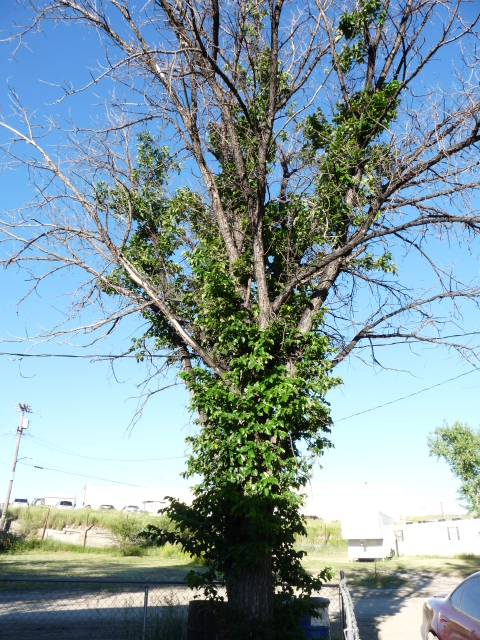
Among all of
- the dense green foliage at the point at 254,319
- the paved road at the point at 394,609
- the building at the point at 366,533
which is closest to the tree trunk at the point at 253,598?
the dense green foliage at the point at 254,319

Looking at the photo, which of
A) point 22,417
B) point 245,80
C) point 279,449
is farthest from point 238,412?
point 22,417

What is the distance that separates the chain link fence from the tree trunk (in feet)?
3.38

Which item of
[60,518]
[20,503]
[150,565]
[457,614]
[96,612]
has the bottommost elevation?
[96,612]

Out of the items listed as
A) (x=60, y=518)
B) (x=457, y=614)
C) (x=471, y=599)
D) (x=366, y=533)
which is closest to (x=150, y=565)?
(x=366, y=533)

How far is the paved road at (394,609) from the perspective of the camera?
10516 millimetres

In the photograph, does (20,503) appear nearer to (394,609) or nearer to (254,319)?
(394,609)

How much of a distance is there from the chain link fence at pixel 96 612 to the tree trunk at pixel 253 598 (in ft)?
3.38

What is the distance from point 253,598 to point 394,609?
786cm

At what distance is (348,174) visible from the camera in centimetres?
952

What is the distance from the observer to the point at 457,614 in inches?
224

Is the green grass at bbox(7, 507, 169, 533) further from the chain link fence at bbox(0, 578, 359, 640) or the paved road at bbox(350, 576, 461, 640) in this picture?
the paved road at bbox(350, 576, 461, 640)

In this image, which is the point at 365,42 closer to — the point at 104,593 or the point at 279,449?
the point at 279,449

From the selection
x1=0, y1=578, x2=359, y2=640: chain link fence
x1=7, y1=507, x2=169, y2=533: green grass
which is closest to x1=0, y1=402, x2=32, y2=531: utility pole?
x1=7, y1=507, x2=169, y2=533: green grass

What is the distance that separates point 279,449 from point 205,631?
8.86 feet
